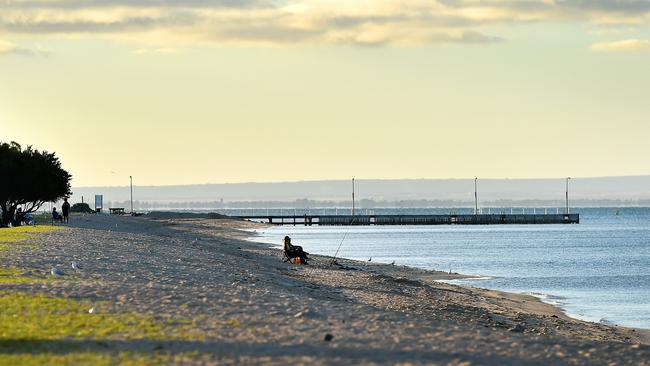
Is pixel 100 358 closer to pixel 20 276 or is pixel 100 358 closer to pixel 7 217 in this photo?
pixel 20 276

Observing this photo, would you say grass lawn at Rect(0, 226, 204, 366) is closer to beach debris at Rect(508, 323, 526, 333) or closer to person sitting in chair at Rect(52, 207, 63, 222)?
beach debris at Rect(508, 323, 526, 333)

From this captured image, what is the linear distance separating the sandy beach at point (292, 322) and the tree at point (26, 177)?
168 feet

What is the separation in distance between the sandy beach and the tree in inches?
2017

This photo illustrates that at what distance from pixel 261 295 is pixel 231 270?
12091 millimetres

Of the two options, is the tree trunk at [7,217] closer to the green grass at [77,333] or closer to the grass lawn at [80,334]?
the grass lawn at [80,334]

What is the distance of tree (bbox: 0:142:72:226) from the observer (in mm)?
88688

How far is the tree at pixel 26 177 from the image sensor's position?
88.7 m

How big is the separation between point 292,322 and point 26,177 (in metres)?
73.5

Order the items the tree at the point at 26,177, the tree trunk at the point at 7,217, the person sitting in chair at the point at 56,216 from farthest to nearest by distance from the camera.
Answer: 1. the tree at the point at 26,177
2. the person sitting in chair at the point at 56,216
3. the tree trunk at the point at 7,217

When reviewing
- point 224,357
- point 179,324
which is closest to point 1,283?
point 179,324

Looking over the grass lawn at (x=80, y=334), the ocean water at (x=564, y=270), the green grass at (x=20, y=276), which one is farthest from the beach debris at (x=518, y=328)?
the green grass at (x=20, y=276)

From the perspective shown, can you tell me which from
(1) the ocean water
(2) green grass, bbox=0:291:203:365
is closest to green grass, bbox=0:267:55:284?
(2) green grass, bbox=0:291:203:365

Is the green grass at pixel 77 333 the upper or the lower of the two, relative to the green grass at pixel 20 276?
lower

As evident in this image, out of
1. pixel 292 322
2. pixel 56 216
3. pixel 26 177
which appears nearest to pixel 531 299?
pixel 292 322
